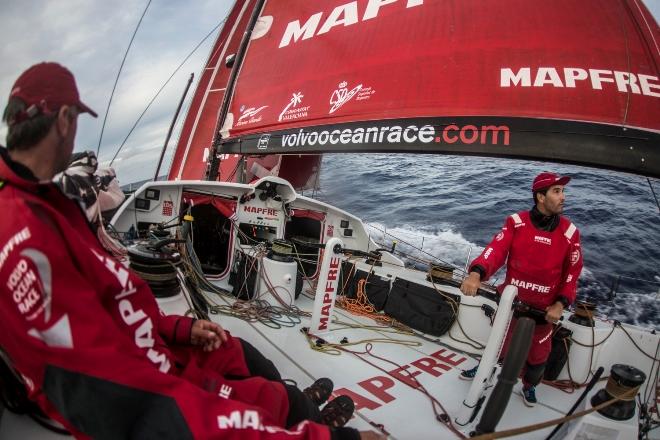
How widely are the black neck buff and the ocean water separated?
5.03ft

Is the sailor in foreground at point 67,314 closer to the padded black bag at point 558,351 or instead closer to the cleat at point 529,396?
the cleat at point 529,396

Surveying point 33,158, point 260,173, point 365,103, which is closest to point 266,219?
point 260,173

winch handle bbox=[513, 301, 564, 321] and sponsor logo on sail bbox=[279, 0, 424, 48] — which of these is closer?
winch handle bbox=[513, 301, 564, 321]

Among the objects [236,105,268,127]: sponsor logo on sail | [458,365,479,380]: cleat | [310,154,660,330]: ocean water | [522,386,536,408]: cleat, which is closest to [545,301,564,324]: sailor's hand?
[522,386,536,408]: cleat

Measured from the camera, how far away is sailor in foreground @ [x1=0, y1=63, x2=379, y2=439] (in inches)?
28.1

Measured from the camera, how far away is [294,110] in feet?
11.5

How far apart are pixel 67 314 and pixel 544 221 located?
271cm

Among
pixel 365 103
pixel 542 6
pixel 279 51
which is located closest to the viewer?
pixel 542 6

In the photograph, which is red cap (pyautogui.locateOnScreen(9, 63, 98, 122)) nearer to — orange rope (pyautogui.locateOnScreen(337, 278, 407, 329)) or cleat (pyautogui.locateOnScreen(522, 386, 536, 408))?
cleat (pyautogui.locateOnScreen(522, 386, 536, 408))

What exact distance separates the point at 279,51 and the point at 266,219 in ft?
7.33

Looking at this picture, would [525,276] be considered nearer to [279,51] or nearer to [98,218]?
[98,218]

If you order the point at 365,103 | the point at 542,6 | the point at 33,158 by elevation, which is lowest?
the point at 33,158

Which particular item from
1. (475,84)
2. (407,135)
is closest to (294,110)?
(407,135)

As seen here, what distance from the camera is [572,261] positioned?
238cm
